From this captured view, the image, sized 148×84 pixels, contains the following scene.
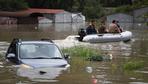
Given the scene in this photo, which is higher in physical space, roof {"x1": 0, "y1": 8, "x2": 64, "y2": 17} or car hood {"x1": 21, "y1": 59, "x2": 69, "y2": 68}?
roof {"x1": 0, "y1": 8, "x2": 64, "y2": 17}

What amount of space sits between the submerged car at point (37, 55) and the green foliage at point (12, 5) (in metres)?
92.0

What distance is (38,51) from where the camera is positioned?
16672 millimetres

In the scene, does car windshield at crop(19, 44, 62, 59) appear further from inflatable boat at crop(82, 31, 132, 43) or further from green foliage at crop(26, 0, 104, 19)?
green foliage at crop(26, 0, 104, 19)

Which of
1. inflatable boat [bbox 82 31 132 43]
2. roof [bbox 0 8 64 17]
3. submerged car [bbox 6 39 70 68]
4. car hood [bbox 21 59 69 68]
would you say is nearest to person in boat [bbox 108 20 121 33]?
inflatable boat [bbox 82 31 132 43]

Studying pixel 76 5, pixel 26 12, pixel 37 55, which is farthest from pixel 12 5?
pixel 37 55

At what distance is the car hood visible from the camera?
1543 centimetres

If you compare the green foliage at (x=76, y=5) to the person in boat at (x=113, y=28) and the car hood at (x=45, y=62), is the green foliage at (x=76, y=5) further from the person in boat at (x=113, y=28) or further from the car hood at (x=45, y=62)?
the car hood at (x=45, y=62)

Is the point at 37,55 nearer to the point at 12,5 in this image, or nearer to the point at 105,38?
the point at 105,38

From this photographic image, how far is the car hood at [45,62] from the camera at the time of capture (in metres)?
15.4

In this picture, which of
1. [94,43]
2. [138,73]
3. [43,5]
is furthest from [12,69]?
[43,5]

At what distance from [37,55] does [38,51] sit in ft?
0.84

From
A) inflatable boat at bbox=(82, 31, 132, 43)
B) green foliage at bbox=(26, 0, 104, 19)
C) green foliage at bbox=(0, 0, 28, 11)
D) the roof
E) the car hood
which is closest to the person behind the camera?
the car hood

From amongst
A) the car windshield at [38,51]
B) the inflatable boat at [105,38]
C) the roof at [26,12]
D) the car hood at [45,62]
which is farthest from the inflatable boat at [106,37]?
the roof at [26,12]

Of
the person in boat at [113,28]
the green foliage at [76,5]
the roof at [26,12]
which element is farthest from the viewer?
the green foliage at [76,5]
